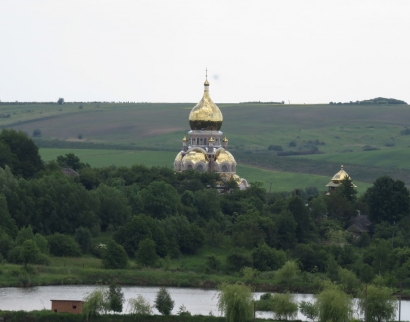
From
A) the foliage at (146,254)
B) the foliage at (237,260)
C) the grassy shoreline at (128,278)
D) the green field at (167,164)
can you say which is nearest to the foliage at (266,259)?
the foliage at (237,260)

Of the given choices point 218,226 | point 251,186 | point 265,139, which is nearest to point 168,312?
point 218,226

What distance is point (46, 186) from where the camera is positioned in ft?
258

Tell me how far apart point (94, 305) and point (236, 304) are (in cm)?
483

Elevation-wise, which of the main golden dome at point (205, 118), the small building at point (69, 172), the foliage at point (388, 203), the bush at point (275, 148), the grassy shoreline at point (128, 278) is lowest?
the bush at point (275, 148)

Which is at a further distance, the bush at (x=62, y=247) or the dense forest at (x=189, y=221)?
the bush at (x=62, y=247)

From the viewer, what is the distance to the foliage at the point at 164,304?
60.5 meters

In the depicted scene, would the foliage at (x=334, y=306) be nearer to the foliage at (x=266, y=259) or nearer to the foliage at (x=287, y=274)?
the foliage at (x=287, y=274)

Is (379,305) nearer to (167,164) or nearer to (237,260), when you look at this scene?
(237,260)

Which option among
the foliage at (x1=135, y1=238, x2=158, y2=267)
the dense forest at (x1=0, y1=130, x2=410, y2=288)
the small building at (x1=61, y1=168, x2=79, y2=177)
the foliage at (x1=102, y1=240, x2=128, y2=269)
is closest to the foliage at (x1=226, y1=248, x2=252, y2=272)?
the dense forest at (x1=0, y1=130, x2=410, y2=288)

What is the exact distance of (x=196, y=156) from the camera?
96000 mm

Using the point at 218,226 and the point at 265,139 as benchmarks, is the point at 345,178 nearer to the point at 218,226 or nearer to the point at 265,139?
the point at 218,226

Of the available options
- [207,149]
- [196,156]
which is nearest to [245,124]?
[207,149]

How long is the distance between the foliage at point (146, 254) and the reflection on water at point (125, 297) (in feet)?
12.9

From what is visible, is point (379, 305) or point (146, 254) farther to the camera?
point (146, 254)
